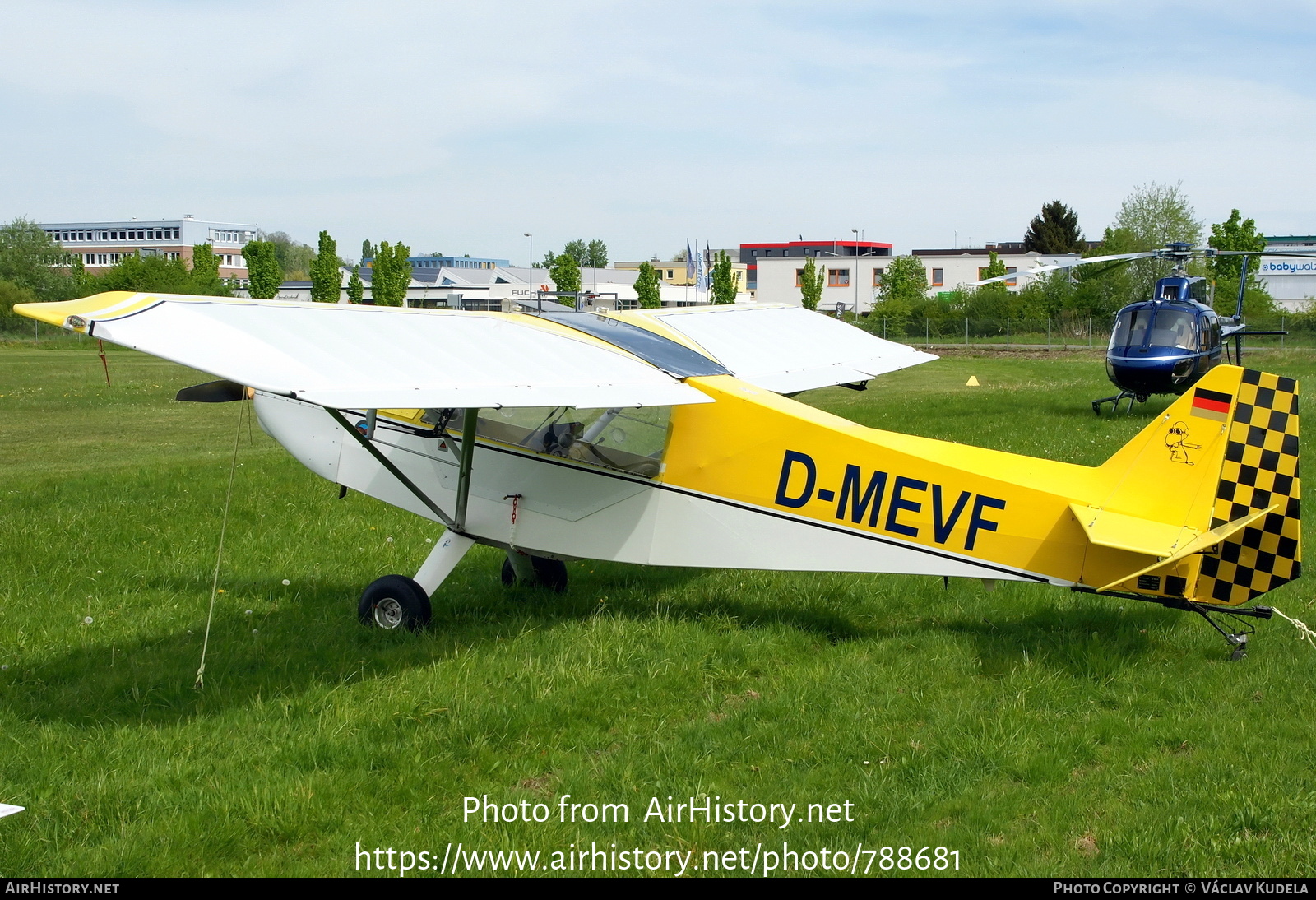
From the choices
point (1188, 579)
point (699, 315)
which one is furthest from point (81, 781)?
point (699, 315)

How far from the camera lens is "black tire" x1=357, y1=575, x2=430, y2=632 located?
7199mm

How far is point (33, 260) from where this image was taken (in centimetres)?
8406

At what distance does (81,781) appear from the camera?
4895 millimetres

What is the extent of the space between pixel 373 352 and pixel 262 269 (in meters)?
67.5

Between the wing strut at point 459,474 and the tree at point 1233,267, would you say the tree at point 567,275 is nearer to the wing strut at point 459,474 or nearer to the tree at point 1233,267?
the tree at point 1233,267

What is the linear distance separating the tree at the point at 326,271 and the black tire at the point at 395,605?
218 ft

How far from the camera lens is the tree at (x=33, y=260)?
7869 cm

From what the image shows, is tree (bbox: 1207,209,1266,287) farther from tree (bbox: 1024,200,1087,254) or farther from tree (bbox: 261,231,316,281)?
tree (bbox: 261,231,316,281)

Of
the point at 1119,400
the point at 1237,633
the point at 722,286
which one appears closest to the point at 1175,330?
the point at 1119,400

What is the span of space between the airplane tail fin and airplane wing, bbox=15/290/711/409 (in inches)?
103

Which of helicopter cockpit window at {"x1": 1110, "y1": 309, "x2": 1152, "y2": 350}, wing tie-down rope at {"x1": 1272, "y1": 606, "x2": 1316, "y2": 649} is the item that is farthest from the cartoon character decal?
helicopter cockpit window at {"x1": 1110, "y1": 309, "x2": 1152, "y2": 350}

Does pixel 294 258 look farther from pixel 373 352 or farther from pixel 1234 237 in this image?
pixel 373 352

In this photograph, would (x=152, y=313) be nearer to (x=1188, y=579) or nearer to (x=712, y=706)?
(x=712, y=706)

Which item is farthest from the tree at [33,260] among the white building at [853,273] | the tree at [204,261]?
the white building at [853,273]
